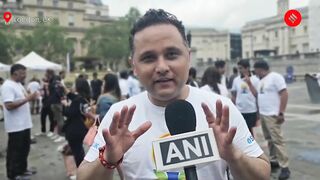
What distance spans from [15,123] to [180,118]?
4.99 metres

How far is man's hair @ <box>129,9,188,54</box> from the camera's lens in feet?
5.78

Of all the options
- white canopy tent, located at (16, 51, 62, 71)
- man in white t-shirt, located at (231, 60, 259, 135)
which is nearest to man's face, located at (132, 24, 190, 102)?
man in white t-shirt, located at (231, 60, 259, 135)

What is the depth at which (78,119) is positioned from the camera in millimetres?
5406

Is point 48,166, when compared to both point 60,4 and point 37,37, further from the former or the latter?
point 60,4

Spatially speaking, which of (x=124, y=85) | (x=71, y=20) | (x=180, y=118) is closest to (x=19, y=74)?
(x=124, y=85)

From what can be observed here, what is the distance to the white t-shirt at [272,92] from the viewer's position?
5.76m

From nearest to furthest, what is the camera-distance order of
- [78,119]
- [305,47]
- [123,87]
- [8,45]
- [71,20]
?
[78,119] → [123,87] → [8,45] → [71,20] → [305,47]

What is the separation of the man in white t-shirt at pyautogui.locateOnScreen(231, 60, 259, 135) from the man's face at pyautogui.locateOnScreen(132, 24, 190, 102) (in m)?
4.96

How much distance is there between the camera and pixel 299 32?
68125mm

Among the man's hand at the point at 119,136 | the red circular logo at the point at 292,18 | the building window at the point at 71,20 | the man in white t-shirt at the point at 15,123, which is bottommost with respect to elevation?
the man in white t-shirt at the point at 15,123

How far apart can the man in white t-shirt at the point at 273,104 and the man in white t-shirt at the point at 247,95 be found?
550 millimetres

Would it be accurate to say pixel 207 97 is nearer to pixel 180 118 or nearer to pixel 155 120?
pixel 155 120

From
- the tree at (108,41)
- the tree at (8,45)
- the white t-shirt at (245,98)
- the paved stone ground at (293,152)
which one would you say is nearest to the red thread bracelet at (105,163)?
the paved stone ground at (293,152)

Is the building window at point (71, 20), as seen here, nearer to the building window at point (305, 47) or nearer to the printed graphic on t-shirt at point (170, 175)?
the building window at point (305, 47)
